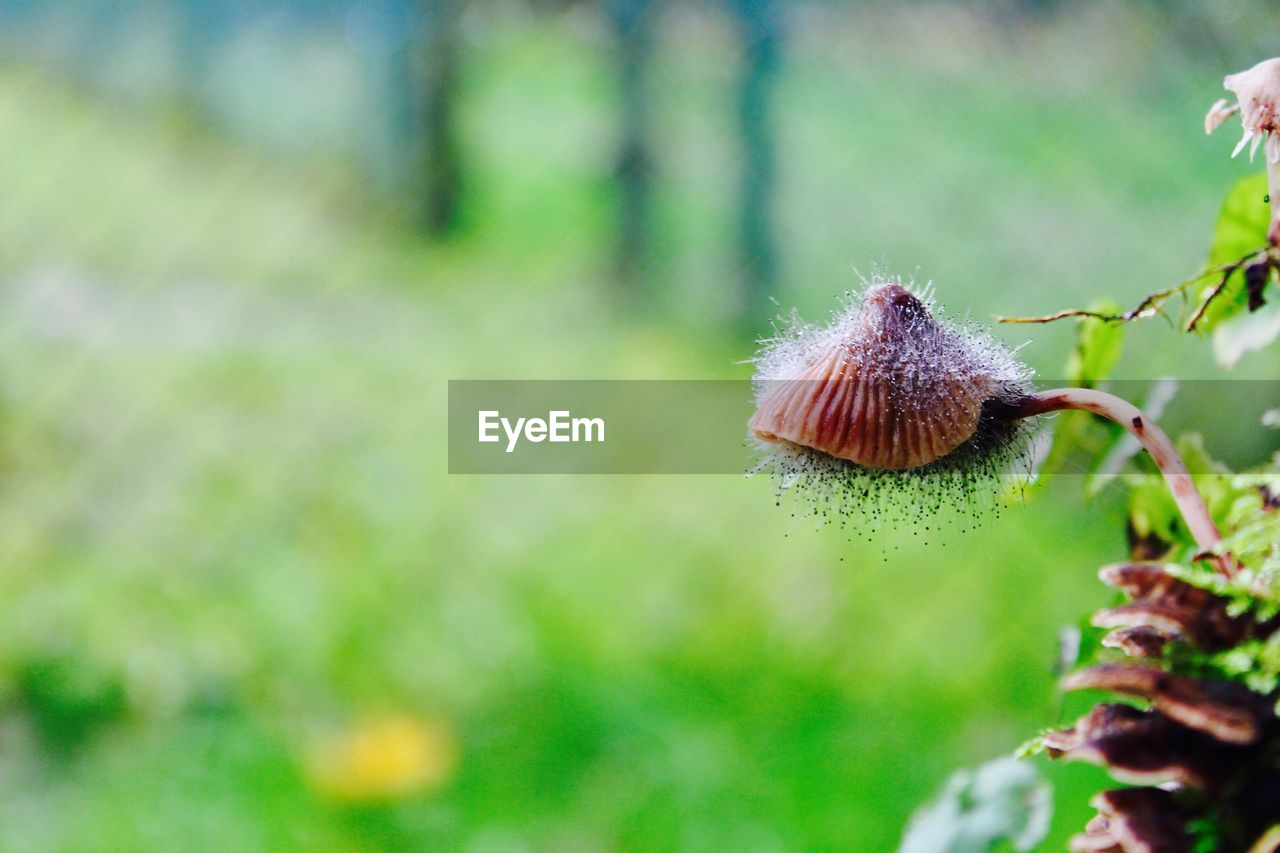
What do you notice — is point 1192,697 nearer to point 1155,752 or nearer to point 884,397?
point 1155,752

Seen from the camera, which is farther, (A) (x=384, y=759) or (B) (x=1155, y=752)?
(A) (x=384, y=759)

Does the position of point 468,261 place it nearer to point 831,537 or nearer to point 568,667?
point 831,537

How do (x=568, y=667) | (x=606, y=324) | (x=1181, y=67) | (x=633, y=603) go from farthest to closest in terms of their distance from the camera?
(x=606, y=324), (x=1181, y=67), (x=633, y=603), (x=568, y=667)

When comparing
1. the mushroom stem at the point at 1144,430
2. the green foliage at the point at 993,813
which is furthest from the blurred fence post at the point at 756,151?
the mushroom stem at the point at 1144,430

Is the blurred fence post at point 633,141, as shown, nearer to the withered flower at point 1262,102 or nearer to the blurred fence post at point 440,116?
the blurred fence post at point 440,116

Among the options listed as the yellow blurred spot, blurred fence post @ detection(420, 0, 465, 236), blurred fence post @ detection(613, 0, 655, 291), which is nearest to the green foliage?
the yellow blurred spot

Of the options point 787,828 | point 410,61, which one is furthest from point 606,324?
point 787,828

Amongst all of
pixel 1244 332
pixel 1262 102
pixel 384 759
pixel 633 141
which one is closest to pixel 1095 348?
pixel 1244 332
